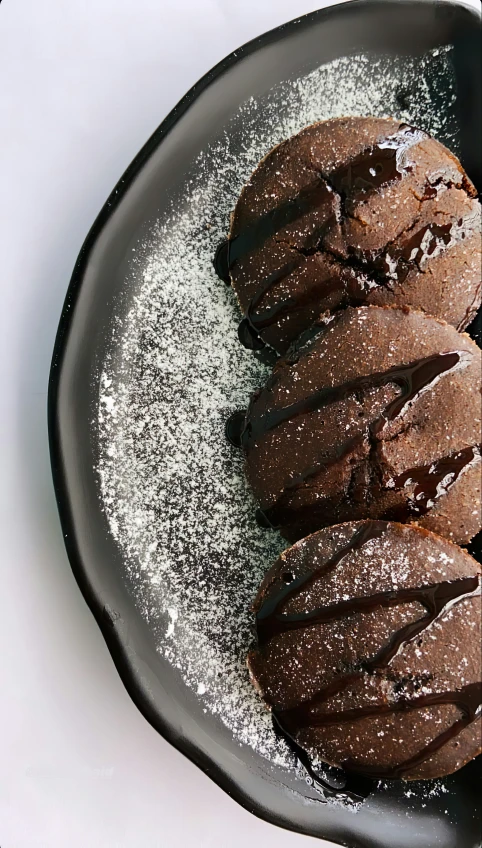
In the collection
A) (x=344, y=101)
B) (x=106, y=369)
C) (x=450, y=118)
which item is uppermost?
(x=344, y=101)

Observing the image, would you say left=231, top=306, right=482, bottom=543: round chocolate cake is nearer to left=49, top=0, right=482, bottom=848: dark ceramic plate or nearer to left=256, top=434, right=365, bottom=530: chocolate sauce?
left=256, top=434, right=365, bottom=530: chocolate sauce

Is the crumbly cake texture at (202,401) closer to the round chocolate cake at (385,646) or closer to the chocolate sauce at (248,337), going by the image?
the chocolate sauce at (248,337)

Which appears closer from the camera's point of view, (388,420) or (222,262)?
(388,420)

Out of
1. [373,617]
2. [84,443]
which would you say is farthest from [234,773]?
[84,443]

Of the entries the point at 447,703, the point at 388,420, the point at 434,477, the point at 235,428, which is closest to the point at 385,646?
the point at 447,703

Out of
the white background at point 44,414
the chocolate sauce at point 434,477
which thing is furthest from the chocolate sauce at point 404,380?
the white background at point 44,414

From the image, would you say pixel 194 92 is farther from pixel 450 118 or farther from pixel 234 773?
pixel 234 773

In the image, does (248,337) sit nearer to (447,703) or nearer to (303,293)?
(303,293)

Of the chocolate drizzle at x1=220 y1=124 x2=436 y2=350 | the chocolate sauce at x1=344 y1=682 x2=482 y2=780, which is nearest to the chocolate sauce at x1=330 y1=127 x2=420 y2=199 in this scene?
the chocolate drizzle at x1=220 y1=124 x2=436 y2=350
